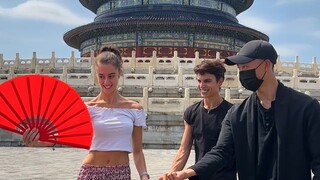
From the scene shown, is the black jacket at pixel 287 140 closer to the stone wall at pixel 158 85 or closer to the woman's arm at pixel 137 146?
the woman's arm at pixel 137 146

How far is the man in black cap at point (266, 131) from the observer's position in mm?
2971

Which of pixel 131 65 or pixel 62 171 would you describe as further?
pixel 131 65

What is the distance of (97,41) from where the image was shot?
124 ft

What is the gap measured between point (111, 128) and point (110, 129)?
0.03 feet

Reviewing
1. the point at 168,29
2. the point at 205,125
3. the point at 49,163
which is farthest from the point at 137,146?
the point at 168,29

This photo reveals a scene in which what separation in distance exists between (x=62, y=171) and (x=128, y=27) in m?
26.5

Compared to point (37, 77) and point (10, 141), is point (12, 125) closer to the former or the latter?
point (37, 77)

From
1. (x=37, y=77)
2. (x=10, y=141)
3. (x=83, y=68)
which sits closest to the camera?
(x=37, y=77)

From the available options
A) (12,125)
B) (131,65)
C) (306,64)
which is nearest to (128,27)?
(131,65)

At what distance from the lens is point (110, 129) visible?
144 inches

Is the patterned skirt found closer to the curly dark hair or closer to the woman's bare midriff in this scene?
the woman's bare midriff

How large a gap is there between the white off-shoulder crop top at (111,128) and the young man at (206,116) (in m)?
0.72

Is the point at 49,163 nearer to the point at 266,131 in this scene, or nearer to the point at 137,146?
the point at 137,146

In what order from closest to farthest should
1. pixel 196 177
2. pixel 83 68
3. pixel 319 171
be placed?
pixel 319 171 → pixel 196 177 → pixel 83 68
